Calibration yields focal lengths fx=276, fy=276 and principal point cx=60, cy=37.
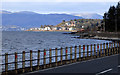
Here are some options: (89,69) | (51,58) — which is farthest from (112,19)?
(89,69)

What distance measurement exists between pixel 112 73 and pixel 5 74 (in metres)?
6.37

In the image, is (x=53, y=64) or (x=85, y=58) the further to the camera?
(x=85, y=58)

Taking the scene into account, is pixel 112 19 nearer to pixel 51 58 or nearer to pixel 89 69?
pixel 51 58

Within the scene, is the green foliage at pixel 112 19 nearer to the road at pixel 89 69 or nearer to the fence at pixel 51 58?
the fence at pixel 51 58

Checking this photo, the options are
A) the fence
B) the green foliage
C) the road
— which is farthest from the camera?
the green foliage

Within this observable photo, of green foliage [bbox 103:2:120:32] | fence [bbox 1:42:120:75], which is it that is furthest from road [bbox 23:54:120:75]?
green foliage [bbox 103:2:120:32]

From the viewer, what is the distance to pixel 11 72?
677 inches

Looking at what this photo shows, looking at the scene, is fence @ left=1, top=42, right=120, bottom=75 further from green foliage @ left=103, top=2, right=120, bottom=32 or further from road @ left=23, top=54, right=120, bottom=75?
green foliage @ left=103, top=2, right=120, bottom=32

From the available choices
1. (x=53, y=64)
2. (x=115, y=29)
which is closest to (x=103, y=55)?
(x=53, y=64)

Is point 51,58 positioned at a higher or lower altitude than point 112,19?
lower

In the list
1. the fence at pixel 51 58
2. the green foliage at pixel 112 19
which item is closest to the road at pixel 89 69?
the fence at pixel 51 58

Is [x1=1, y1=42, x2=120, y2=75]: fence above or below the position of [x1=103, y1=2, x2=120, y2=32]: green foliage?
below

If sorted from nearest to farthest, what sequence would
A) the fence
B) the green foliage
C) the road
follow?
the road < the fence < the green foliage

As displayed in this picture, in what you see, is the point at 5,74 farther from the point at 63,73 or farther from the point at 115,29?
the point at 115,29
